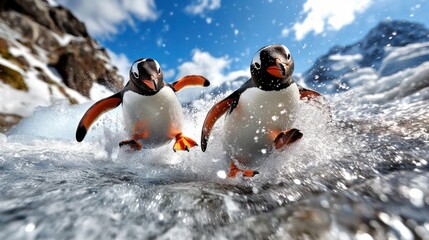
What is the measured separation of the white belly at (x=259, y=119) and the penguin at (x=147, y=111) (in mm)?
879

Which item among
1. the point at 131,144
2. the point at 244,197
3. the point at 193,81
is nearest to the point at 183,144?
the point at 131,144

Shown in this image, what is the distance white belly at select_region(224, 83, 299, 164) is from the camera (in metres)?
3.03

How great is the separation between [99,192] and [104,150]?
319 centimetres

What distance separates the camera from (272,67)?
2758 millimetres

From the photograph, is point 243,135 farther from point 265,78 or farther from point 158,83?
point 158,83

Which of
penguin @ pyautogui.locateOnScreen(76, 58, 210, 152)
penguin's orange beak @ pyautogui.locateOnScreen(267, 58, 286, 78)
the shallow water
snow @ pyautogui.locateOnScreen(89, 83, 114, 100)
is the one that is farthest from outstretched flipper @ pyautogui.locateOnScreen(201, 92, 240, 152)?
snow @ pyautogui.locateOnScreen(89, 83, 114, 100)

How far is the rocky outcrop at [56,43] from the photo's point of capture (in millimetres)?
25641

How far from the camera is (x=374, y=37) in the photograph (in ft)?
522

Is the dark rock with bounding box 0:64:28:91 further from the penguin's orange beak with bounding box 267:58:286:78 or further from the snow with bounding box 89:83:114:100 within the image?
the penguin's orange beak with bounding box 267:58:286:78

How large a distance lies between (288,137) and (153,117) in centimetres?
190

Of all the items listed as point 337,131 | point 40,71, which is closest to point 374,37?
point 40,71

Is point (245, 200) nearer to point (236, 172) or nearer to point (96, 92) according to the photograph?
point (236, 172)

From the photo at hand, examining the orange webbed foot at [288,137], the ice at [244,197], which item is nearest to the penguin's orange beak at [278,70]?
the orange webbed foot at [288,137]

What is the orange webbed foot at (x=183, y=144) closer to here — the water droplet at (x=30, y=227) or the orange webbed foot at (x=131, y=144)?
the orange webbed foot at (x=131, y=144)
